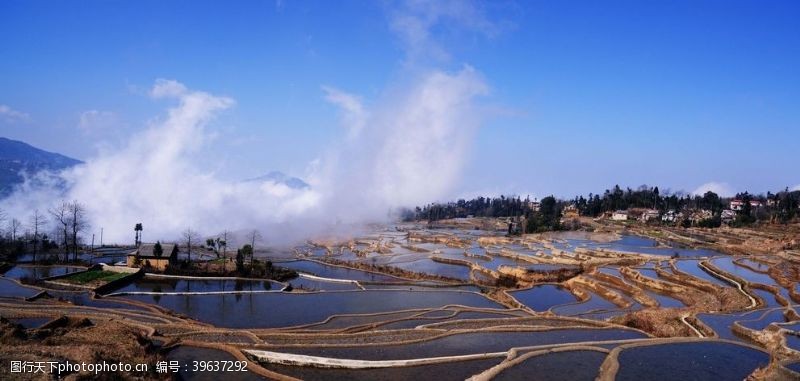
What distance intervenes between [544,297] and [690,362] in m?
16.3

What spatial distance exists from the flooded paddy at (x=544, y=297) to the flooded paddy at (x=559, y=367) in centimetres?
1178

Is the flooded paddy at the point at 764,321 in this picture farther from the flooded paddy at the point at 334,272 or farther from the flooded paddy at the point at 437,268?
the flooded paddy at the point at 334,272

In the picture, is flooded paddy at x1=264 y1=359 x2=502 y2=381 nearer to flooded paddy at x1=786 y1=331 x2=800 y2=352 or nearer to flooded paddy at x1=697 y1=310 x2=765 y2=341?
flooded paddy at x1=786 y1=331 x2=800 y2=352

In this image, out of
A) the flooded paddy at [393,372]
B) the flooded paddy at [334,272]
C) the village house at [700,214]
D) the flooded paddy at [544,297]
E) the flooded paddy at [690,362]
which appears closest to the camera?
the flooded paddy at [393,372]

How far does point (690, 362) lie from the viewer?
60.7 ft

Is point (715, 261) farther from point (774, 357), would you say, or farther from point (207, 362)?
point (207, 362)

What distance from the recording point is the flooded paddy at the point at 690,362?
1722 cm

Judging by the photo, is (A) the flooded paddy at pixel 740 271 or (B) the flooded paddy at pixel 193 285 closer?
(B) the flooded paddy at pixel 193 285

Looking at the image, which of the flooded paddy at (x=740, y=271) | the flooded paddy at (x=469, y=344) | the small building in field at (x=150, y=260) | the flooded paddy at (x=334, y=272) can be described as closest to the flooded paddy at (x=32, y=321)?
the flooded paddy at (x=469, y=344)

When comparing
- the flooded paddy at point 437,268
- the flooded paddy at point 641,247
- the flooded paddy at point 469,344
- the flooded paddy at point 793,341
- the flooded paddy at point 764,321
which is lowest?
the flooded paddy at point 437,268

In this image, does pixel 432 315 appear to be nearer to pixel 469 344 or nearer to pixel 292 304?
pixel 469 344

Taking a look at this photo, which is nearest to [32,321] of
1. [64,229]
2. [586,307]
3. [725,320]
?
[586,307]

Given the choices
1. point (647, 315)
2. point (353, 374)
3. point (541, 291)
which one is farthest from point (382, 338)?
point (541, 291)

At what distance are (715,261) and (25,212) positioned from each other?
104 meters
